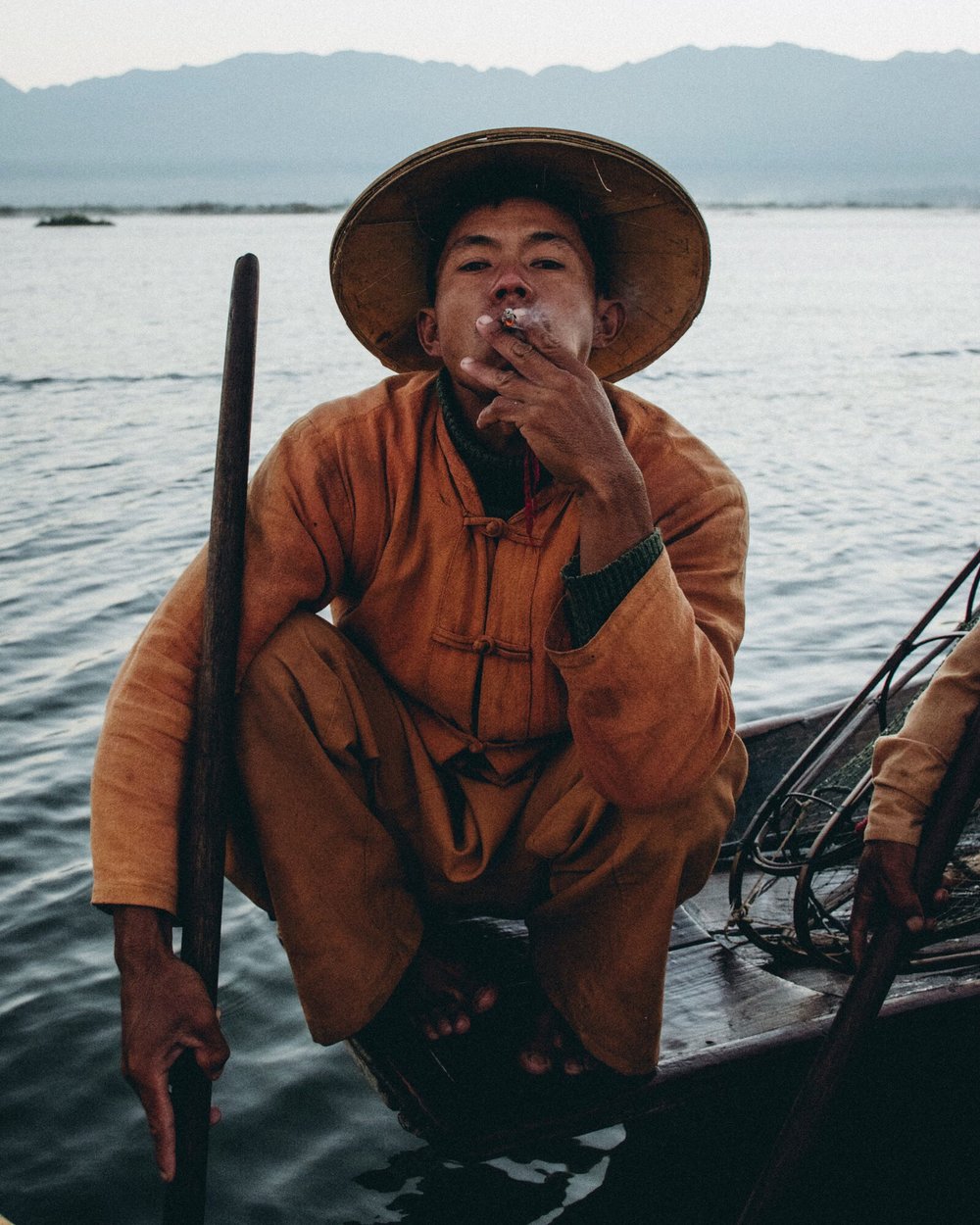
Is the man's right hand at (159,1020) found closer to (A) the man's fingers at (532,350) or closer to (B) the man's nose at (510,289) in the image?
(A) the man's fingers at (532,350)

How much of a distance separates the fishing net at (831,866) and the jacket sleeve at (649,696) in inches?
18.2

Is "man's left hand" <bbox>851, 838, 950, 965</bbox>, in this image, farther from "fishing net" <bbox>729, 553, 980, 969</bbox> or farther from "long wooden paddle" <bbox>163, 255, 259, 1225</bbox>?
"long wooden paddle" <bbox>163, 255, 259, 1225</bbox>

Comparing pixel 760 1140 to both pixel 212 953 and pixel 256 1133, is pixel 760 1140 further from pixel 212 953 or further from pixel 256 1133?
pixel 212 953

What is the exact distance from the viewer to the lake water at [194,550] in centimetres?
239

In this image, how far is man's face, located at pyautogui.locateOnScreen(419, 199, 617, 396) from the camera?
81.3 inches

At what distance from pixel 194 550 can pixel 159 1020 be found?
5505 millimetres

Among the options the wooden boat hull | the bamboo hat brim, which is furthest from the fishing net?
the bamboo hat brim

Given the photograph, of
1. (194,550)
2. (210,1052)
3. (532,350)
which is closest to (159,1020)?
(210,1052)

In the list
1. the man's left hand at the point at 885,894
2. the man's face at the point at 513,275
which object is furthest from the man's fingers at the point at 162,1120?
the man's face at the point at 513,275

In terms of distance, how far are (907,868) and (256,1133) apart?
148 cm

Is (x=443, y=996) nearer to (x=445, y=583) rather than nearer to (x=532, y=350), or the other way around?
(x=445, y=583)

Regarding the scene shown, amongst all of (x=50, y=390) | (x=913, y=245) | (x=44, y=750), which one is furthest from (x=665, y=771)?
(x=913, y=245)

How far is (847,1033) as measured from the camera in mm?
1799

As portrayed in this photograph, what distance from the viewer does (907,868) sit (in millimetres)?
1899
